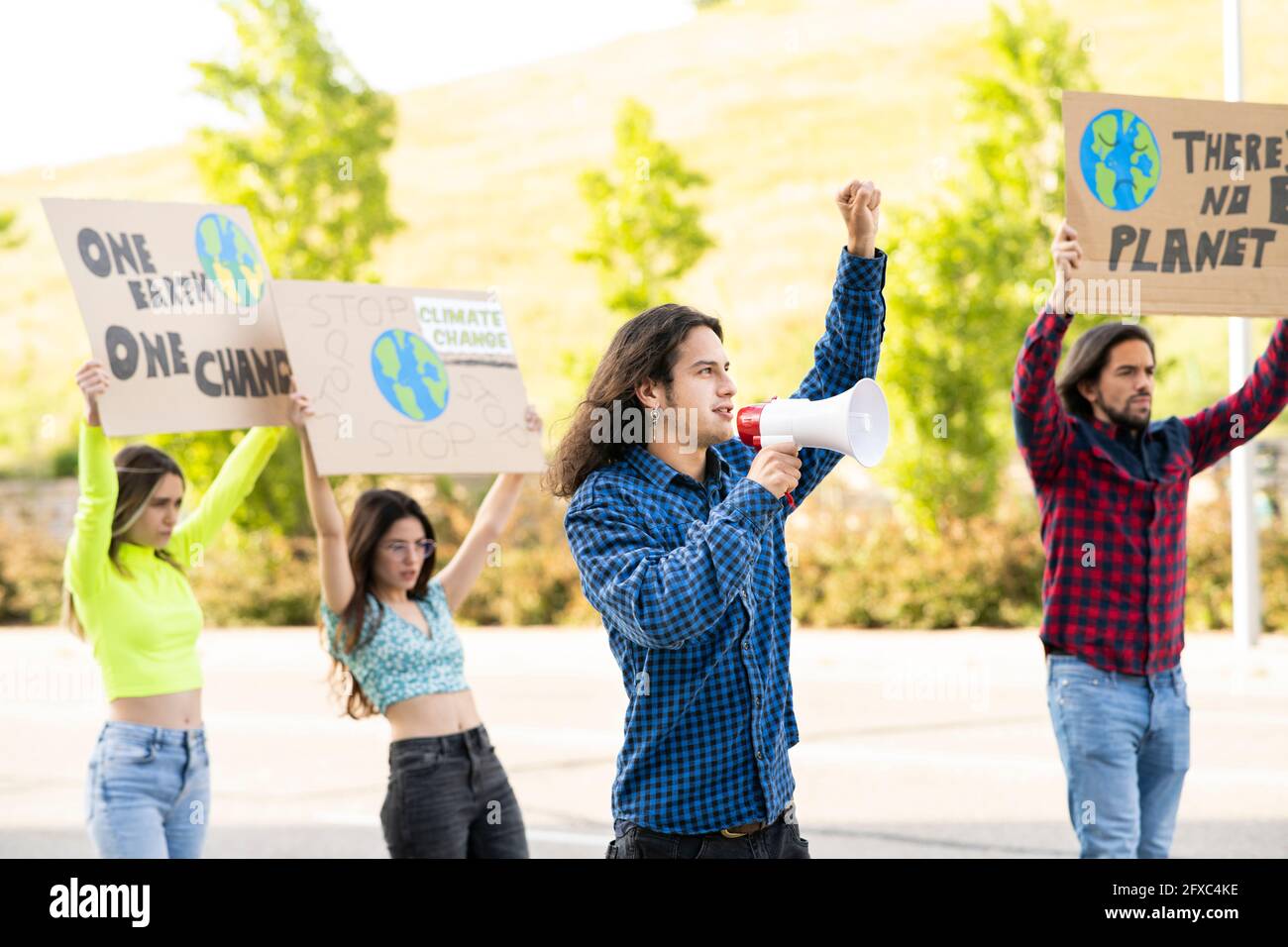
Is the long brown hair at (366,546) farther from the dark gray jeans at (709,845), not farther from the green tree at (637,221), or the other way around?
the green tree at (637,221)

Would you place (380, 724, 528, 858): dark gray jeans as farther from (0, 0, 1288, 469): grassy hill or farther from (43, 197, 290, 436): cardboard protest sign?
(0, 0, 1288, 469): grassy hill

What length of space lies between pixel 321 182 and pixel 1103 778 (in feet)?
56.5

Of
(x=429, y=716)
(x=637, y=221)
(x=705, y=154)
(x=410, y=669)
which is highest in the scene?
(x=705, y=154)

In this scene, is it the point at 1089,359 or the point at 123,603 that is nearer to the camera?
the point at 123,603

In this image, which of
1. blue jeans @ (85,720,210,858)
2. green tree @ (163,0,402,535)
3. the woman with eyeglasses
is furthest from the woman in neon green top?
green tree @ (163,0,402,535)

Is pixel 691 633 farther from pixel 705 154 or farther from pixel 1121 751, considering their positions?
pixel 705 154

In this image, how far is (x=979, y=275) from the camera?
16.8m

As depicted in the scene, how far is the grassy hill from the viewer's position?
50.8m

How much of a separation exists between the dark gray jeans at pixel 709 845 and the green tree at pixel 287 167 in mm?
16750

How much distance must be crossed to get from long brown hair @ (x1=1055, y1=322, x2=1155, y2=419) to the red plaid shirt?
10 centimetres

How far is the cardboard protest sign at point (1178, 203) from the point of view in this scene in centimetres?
425

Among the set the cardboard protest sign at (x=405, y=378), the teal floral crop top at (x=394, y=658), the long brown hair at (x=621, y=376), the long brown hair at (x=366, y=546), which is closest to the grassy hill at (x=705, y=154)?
the cardboard protest sign at (x=405, y=378)

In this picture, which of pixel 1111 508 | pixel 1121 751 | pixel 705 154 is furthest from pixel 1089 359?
pixel 705 154

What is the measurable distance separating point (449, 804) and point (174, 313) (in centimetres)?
168
